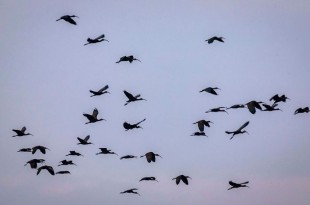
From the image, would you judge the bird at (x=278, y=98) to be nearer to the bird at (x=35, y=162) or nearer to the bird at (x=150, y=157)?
the bird at (x=150, y=157)

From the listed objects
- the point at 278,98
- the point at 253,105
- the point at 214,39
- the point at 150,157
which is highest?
the point at 214,39

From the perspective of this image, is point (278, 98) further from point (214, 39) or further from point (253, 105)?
point (214, 39)

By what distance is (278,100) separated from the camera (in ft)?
115

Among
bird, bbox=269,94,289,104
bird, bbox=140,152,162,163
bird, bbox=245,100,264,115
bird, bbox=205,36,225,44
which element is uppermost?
bird, bbox=205,36,225,44

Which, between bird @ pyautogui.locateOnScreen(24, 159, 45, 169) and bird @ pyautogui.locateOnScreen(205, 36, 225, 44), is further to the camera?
bird @ pyautogui.locateOnScreen(24, 159, 45, 169)

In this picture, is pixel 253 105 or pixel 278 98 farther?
pixel 278 98

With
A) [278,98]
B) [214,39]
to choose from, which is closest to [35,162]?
[214,39]

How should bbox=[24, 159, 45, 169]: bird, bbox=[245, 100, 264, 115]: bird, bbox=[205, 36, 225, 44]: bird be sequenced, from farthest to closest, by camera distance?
1. bbox=[24, 159, 45, 169]: bird
2. bbox=[205, 36, 225, 44]: bird
3. bbox=[245, 100, 264, 115]: bird

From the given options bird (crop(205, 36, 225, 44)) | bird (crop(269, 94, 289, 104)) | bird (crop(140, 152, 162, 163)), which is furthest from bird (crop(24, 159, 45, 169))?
bird (crop(269, 94, 289, 104))

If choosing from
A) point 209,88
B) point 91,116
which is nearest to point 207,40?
point 209,88

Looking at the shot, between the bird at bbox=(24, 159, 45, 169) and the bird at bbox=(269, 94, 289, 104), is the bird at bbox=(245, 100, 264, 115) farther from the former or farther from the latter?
the bird at bbox=(24, 159, 45, 169)

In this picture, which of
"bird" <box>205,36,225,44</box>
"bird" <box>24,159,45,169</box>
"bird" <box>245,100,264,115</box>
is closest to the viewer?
"bird" <box>245,100,264,115</box>

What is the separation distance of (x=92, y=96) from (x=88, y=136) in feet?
21.7

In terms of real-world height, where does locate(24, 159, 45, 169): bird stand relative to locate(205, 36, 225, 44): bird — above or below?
below
